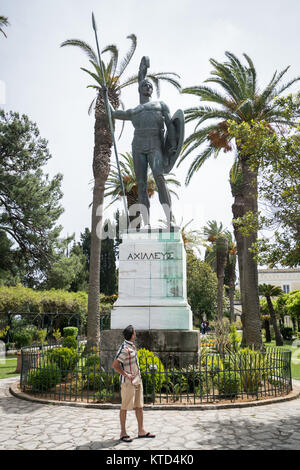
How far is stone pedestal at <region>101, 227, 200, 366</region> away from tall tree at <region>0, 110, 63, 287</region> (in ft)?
53.1

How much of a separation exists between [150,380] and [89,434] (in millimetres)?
1980

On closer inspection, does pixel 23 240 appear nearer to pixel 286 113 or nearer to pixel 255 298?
pixel 255 298

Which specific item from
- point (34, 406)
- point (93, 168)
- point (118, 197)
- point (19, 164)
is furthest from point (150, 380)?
point (19, 164)

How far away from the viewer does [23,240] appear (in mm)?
24078

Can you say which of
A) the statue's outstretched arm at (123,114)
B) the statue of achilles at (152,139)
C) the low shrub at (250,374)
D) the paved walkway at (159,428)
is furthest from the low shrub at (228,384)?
the statue's outstretched arm at (123,114)

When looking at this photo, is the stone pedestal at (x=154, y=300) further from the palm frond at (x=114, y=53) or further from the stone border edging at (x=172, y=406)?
the palm frond at (x=114, y=53)

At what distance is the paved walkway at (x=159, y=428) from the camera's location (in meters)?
4.18

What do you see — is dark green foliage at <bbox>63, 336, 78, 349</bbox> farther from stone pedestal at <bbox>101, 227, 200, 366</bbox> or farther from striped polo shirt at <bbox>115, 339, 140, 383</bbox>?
striped polo shirt at <bbox>115, 339, 140, 383</bbox>

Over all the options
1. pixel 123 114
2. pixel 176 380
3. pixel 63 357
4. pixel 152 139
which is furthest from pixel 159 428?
pixel 123 114

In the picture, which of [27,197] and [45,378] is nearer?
[45,378]

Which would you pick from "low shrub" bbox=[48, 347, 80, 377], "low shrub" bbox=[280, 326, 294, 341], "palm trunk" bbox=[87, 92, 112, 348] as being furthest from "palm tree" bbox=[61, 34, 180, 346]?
"low shrub" bbox=[280, 326, 294, 341]

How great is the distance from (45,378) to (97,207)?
830 cm

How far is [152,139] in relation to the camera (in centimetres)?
870

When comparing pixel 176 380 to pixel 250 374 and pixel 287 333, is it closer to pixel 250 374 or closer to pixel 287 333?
pixel 250 374
